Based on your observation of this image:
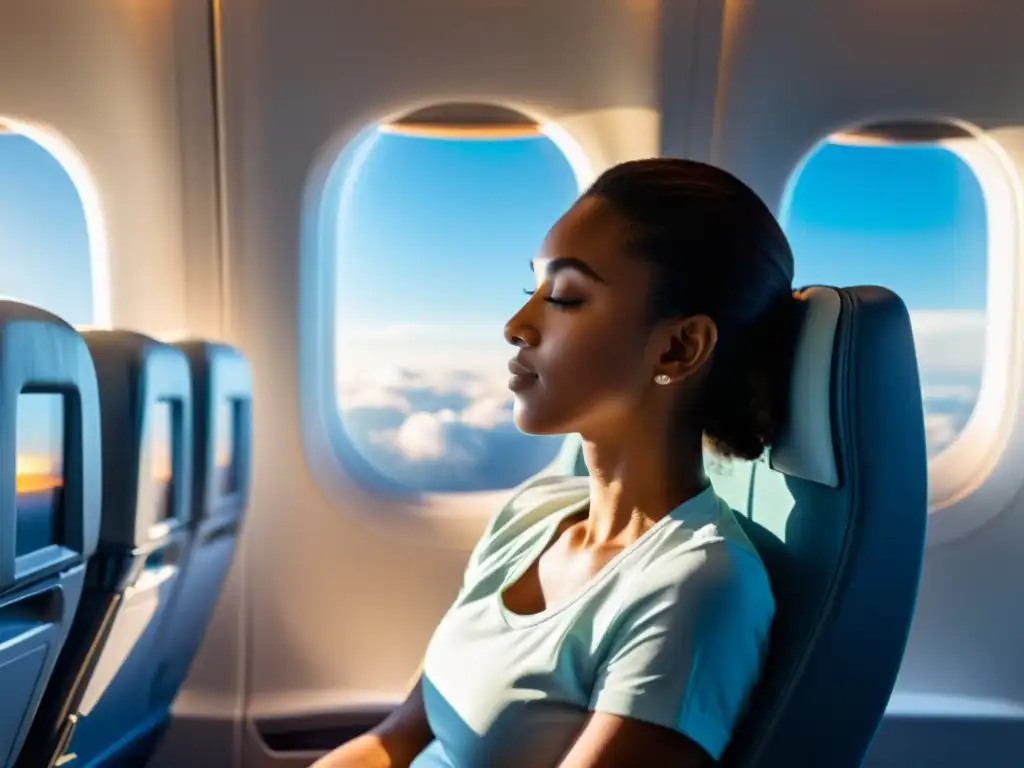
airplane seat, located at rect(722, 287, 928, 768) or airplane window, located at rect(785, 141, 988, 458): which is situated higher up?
airplane window, located at rect(785, 141, 988, 458)

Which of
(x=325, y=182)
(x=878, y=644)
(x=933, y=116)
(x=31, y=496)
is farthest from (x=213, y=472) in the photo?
(x=933, y=116)

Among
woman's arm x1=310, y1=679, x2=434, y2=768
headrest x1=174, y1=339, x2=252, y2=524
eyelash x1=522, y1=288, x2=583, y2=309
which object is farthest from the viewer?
headrest x1=174, y1=339, x2=252, y2=524

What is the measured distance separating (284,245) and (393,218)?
0.40m

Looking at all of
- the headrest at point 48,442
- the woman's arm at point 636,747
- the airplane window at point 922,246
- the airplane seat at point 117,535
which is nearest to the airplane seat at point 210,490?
the airplane seat at point 117,535

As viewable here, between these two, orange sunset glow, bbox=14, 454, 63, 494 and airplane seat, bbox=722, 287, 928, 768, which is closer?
airplane seat, bbox=722, 287, 928, 768

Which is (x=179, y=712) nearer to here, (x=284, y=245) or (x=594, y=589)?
(x=284, y=245)

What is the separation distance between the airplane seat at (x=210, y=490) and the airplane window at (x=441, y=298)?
444mm

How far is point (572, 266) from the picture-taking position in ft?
3.95

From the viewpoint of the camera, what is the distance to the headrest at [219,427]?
1.76 m

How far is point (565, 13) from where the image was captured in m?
2.12

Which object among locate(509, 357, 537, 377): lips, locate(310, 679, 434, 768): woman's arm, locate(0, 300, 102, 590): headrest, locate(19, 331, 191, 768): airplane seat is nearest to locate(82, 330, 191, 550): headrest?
locate(19, 331, 191, 768): airplane seat

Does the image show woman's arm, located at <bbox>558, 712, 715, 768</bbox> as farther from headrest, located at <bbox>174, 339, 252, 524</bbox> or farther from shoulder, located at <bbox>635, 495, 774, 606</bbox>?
headrest, located at <bbox>174, 339, 252, 524</bbox>

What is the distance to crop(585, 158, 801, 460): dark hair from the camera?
1.15 m

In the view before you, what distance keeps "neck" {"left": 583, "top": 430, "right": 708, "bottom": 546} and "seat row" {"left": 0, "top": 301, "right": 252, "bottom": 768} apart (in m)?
0.70
